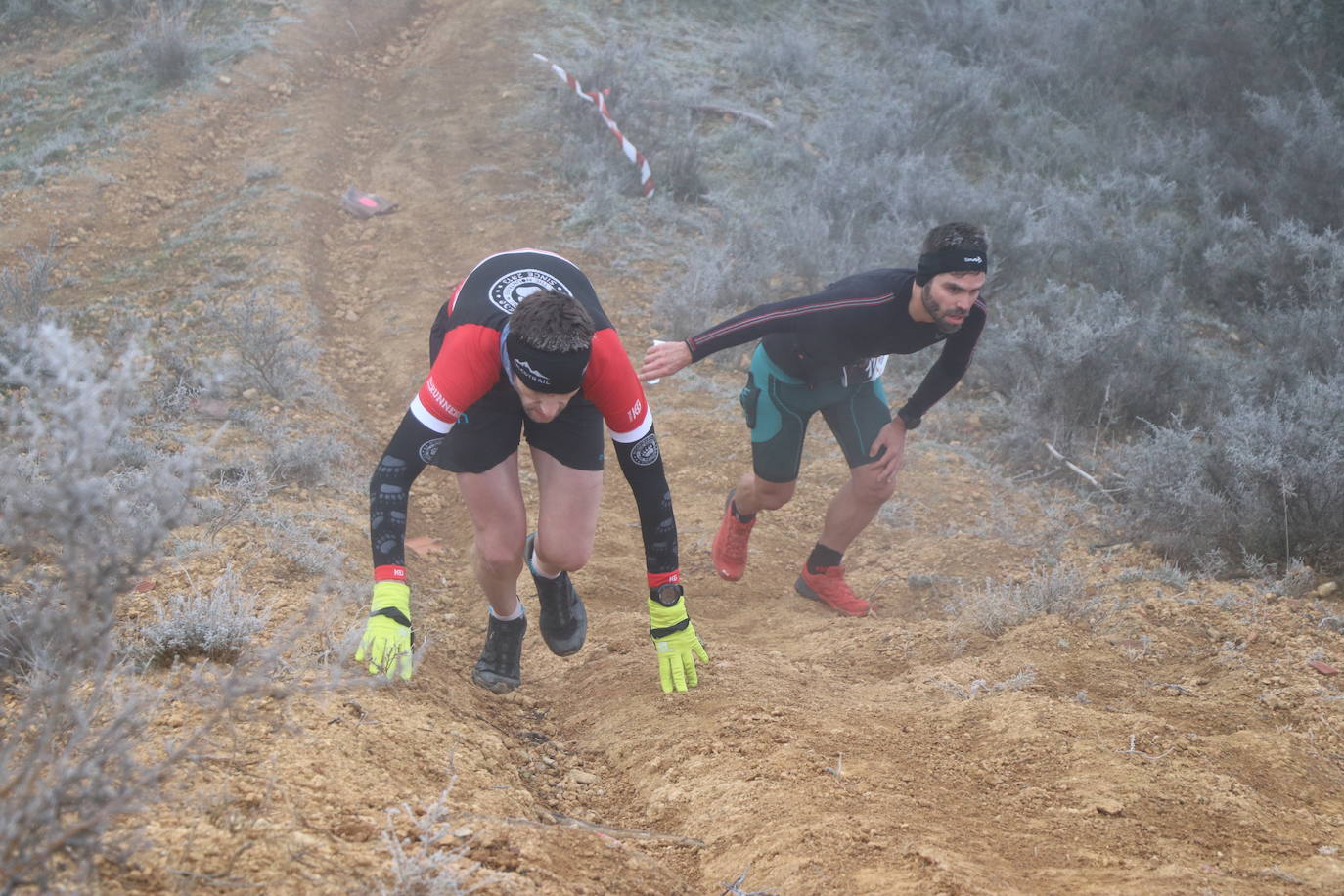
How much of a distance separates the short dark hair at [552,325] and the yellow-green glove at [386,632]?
0.89 m

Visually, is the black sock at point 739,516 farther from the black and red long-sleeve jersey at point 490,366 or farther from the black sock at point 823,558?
the black and red long-sleeve jersey at point 490,366

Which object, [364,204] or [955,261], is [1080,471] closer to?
[955,261]

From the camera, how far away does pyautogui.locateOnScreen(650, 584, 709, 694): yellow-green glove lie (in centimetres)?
363

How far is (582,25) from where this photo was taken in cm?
1371

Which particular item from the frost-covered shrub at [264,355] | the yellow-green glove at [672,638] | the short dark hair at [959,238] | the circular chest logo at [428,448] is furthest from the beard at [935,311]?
the frost-covered shrub at [264,355]

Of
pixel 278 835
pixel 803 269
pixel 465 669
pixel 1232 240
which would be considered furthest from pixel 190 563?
pixel 1232 240

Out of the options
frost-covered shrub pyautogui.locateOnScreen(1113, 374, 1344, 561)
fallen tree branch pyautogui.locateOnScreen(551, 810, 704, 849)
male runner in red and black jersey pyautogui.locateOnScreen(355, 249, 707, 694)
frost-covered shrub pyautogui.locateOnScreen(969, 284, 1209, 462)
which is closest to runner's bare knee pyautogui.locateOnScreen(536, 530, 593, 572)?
male runner in red and black jersey pyautogui.locateOnScreen(355, 249, 707, 694)

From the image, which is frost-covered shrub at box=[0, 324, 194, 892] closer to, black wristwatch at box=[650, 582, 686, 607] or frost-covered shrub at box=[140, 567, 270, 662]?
frost-covered shrub at box=[140, 567, 270, 662]

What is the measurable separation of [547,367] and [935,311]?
2029 millimetres

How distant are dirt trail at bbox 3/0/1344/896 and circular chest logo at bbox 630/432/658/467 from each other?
911 millimetres

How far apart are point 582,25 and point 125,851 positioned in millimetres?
13470

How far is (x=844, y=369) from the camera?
4.78m

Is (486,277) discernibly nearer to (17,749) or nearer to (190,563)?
(190,563)

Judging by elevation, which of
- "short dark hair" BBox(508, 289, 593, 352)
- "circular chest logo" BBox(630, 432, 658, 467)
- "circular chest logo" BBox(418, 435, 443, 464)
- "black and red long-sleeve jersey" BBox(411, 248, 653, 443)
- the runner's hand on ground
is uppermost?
"short dark hair" BBox(508, 289, 593, 352)
